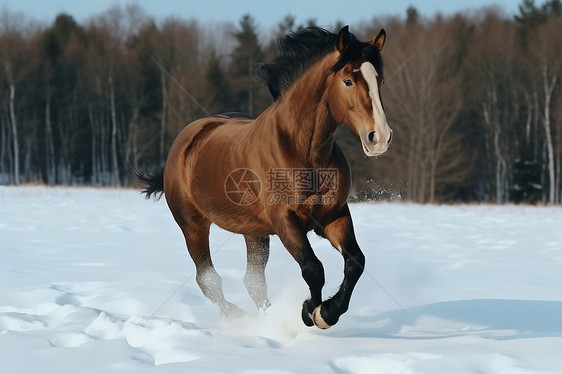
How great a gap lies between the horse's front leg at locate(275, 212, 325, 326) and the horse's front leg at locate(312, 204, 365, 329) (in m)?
0.09

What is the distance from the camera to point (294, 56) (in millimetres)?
4203

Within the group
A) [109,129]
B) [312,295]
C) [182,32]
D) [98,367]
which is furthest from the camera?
[182,32]

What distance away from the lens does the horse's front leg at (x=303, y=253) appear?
3.84 m

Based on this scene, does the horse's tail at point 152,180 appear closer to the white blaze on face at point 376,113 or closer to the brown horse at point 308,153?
the brown horse at point 308,153

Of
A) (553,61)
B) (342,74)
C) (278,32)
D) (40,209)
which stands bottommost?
(40,209)

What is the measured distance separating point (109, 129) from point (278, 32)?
11744 millimetres

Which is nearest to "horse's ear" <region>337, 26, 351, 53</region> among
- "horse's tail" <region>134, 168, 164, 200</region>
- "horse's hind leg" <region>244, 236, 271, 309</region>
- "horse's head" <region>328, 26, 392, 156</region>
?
"horse's head" <region>328, 26, 392, 156</region>

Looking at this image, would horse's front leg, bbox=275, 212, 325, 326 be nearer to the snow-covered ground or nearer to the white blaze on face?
the snow-covered ground

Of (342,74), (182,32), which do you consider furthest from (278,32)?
(342,74)

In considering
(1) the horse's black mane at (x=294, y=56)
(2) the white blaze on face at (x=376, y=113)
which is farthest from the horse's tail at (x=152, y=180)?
(2) the white blaze on face at (x=376, y=113)

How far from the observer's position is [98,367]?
3.20 m

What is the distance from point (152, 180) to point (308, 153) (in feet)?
8.71

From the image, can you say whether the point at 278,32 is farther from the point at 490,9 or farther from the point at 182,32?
the point at 490,9

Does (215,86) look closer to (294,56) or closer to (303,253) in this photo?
(294,56)
